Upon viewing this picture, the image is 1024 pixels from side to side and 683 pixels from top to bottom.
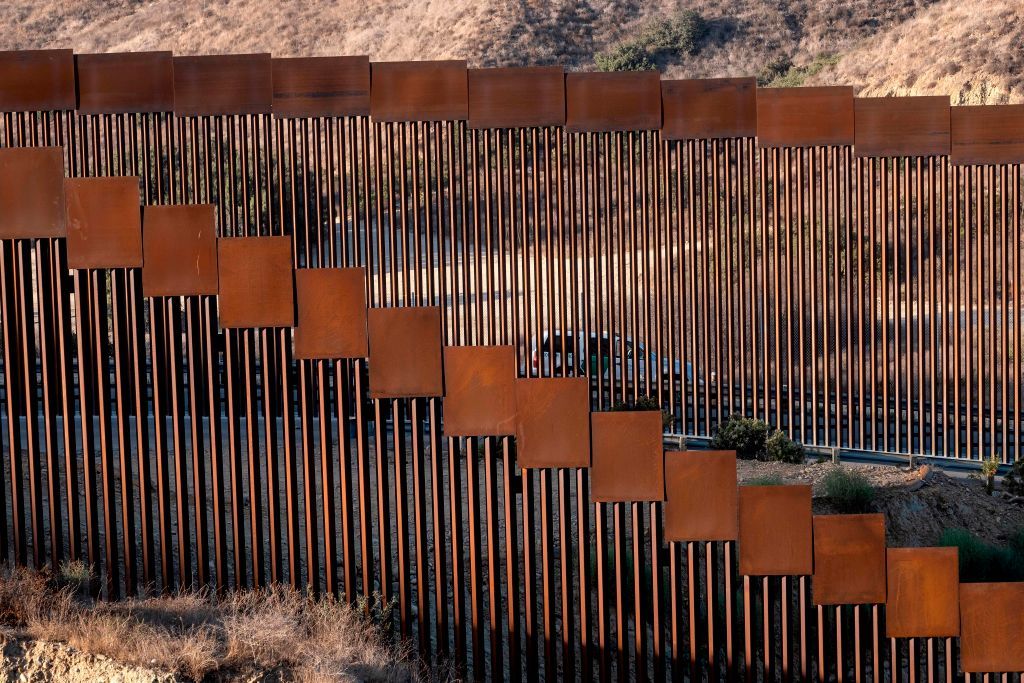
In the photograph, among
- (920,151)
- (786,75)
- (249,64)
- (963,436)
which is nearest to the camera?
(249,64)

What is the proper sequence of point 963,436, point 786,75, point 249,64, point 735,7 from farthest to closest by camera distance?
point 735,7, point 786,75, point 963,436, point 249,64

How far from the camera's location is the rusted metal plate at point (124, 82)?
999 centimetres

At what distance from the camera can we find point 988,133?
1112 centimetres

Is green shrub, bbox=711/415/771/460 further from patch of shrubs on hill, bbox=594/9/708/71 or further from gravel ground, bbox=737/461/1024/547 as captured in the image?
patch of shrubs on hill, bbox=594/9/708/71

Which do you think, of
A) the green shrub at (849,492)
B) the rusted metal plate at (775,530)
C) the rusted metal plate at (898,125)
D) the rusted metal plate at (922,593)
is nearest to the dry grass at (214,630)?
the rusted metal plate at (775,530)

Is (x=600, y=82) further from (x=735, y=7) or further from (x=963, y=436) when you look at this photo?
(x=735, y=7)

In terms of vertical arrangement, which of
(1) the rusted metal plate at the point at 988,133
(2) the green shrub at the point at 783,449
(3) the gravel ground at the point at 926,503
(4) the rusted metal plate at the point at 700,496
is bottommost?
(3) the gravel ground at the point at 926,503

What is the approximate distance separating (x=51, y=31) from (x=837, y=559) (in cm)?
3618

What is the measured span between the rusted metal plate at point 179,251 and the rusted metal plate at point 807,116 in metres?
5.03

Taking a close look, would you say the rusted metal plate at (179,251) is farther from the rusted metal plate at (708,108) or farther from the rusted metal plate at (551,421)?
the rusted metal plate at (708,108)

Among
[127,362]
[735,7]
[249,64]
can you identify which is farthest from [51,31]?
[127,362]

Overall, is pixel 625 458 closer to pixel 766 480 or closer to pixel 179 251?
pixel 179 251

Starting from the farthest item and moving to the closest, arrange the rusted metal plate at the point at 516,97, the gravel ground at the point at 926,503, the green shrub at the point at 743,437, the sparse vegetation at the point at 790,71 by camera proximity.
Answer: the sparse vegetation at the point at 790,71 < the green shrub at the point at 743,437 < the gravel ground at the point at 926,503 < the rusted metal plate at the point at 516,97

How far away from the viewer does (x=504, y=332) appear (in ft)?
36.7
